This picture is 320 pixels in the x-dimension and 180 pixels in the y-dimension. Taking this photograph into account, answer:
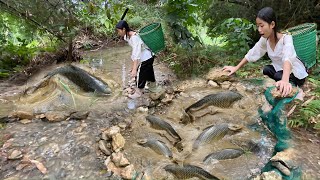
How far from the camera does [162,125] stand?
4371 mm

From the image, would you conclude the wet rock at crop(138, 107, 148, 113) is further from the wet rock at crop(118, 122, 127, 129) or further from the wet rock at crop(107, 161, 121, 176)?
A: the wet rock at crop(107, 161, 121, 176)

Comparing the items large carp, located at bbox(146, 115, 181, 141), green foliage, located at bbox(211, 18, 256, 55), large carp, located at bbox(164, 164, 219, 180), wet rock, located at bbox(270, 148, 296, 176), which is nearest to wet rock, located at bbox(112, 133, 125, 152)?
large carp, located at bbox(146, 115, 181, 141)

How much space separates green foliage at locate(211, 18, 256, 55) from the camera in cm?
654

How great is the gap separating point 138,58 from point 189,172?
2.44 meters

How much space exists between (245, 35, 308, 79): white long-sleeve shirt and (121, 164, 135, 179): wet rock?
83.7 inches

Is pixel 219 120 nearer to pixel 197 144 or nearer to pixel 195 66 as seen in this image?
pixel 197 144

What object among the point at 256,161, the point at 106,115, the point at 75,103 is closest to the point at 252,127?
the point at 256,161

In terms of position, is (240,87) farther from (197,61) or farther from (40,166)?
(40,166)

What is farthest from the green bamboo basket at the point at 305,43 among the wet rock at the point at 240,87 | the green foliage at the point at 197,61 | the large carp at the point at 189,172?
the green foliage at the point at 197,61

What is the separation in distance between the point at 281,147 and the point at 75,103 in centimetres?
347

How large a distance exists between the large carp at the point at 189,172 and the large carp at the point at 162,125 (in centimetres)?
77

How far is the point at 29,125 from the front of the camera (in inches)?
179

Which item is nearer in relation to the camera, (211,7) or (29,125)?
(29,125)

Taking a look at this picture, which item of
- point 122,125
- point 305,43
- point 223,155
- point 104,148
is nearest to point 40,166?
point 104,148
